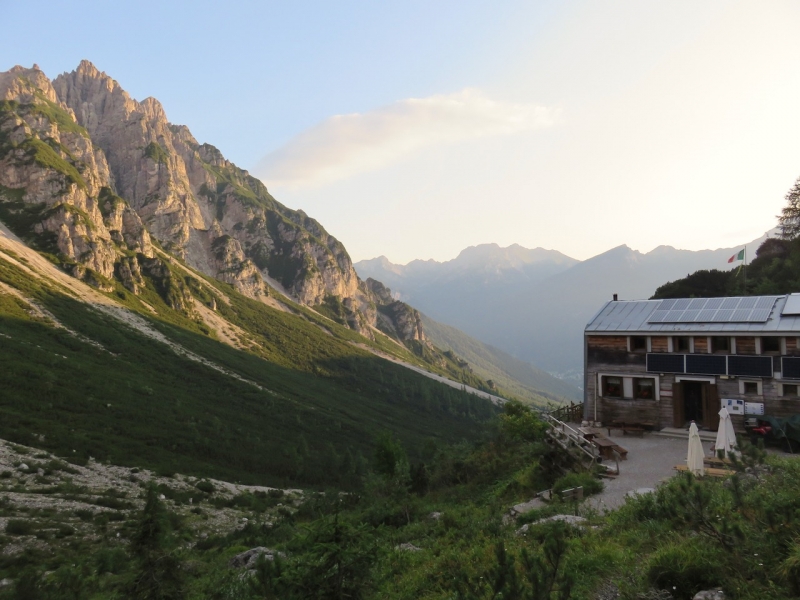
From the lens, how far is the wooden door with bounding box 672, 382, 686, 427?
2453 cm

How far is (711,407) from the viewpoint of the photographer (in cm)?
2373

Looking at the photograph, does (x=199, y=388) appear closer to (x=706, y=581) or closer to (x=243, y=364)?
(x=243, y=364)

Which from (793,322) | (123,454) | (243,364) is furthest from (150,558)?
(243,364)

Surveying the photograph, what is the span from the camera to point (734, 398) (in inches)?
914

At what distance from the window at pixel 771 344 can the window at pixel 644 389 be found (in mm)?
5548

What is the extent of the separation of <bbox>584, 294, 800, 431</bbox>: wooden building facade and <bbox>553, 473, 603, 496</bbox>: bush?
1174 centimetres

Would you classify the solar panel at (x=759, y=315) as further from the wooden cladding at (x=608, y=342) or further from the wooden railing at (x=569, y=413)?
the wooden railing at (x=569, y=413)

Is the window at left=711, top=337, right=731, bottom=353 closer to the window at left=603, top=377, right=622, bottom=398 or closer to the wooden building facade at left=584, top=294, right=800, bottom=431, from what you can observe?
the wooden building facade at left=584, top=294, right=800, bottom=431

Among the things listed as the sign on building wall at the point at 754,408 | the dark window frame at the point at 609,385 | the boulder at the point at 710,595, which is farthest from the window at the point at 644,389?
the boulder at the point at 710,595

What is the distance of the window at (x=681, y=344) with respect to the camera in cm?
Result: 2483

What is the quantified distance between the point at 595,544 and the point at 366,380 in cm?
13316

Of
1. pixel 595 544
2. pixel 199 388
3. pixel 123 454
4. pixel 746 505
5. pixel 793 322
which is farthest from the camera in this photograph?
pixel 199 388

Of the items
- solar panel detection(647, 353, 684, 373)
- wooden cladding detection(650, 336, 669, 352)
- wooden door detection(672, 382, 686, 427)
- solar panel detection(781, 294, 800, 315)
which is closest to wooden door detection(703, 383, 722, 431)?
wooden door detection(672, 382, 686, 427)

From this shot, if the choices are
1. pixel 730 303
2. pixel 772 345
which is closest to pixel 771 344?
pixel 772 345
